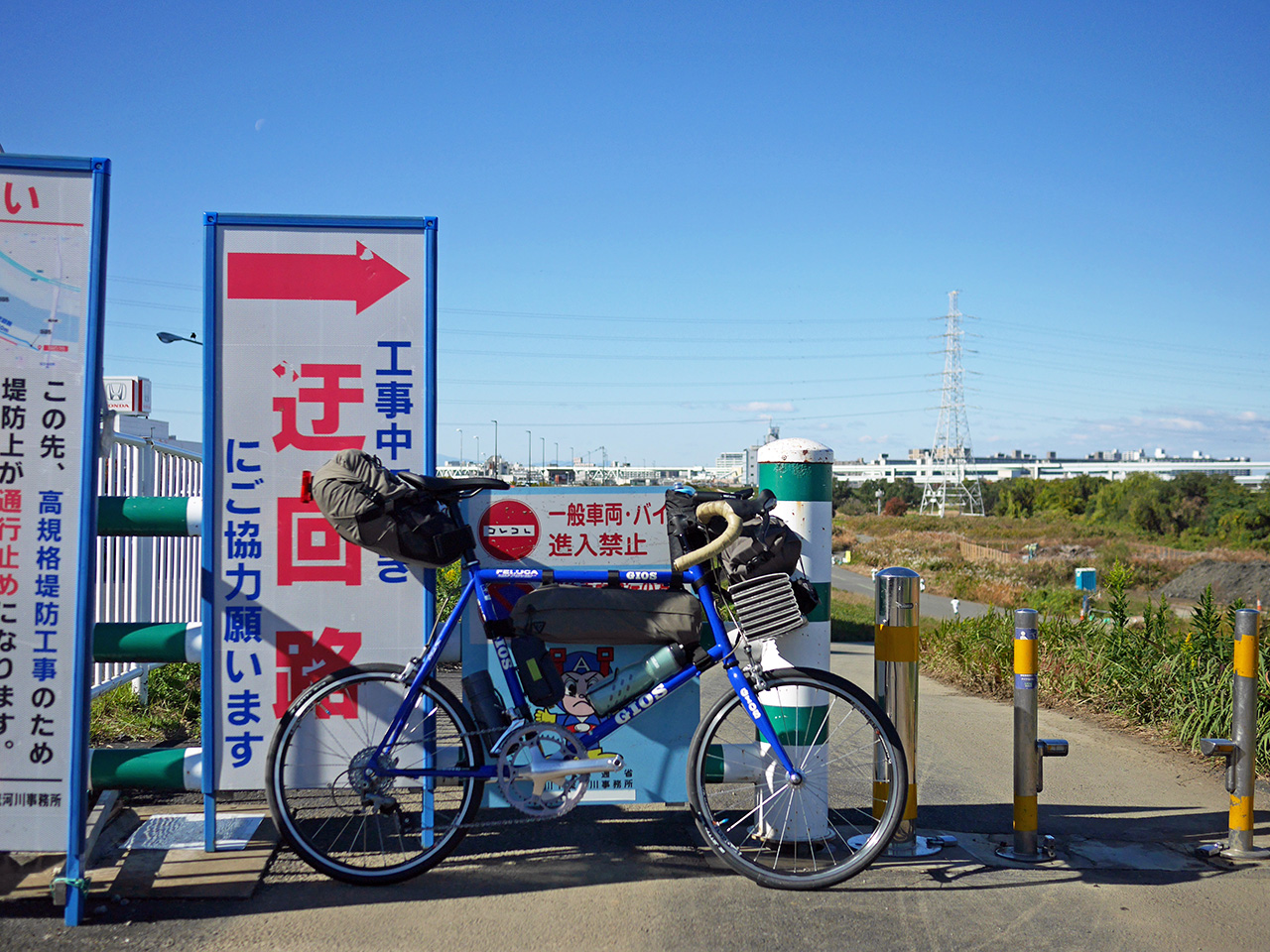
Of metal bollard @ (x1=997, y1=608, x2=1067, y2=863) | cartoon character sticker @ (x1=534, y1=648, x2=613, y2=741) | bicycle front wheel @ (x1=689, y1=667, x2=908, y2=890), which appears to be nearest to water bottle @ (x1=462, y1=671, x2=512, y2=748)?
cartoon character sticker @ (x1=534, y1=648, x2=613, y2=741)

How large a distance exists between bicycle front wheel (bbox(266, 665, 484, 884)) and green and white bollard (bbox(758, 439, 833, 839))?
1.39m

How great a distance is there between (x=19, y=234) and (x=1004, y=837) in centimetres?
497

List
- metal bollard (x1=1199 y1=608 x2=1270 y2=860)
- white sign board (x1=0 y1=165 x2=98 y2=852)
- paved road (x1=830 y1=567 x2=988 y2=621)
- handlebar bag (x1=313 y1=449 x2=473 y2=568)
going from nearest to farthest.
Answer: white sign board (x1=0 y1=165 x2=98 y2=852), handlebar bag (x1=313 y1=449 x2=473 y2=568), metal bollard (x1=1199 y1=608 x2=1270 y2=860), paved road (x1=830 y1=567 x2=988 y2=621)

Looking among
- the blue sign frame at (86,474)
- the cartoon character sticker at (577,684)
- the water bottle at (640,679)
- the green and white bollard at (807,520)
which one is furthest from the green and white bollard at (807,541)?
the blue sign frame at (86,474)

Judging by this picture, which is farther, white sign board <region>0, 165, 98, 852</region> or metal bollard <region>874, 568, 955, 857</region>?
metal bollard <region>874, 568, 955, 857</region>

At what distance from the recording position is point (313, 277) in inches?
163

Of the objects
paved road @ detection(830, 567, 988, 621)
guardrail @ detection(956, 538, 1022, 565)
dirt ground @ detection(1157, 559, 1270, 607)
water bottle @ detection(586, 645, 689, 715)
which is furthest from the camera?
guardrail @ detection(956, 538, 1022, 565)

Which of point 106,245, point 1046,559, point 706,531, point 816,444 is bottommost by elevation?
point 1046,559

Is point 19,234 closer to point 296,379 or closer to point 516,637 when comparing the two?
point 296,379

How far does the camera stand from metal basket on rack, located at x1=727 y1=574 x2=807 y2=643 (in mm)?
3850

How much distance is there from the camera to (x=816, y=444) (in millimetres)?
4336

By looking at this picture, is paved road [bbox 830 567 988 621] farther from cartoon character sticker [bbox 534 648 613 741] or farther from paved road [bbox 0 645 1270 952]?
cartoon character sticker [bbox 534 648 613 741]

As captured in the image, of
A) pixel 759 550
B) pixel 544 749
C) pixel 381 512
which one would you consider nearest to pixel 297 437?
pixel 381 512

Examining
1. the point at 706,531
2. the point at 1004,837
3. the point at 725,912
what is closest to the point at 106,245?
the point at 706,531
